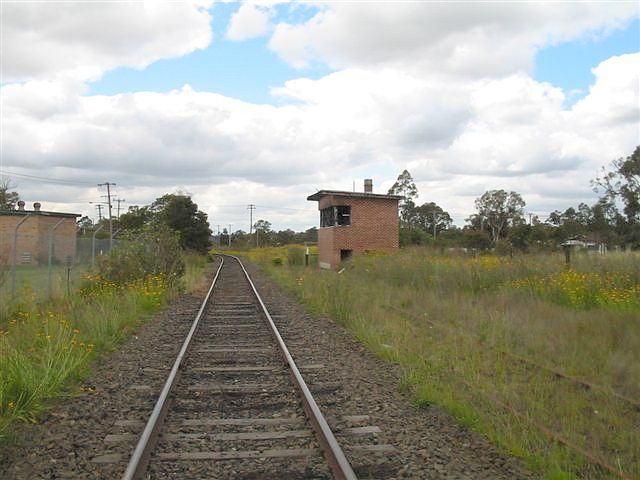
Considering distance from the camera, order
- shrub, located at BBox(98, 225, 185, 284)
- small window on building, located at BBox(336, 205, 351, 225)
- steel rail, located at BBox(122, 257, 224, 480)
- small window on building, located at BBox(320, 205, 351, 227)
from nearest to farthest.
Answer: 1. steel rail, located at BBox(122, 257, 224, 480)
2. shrub, located at BBox(98, 225, 185, 284)
3. small window on building, located at BBox(320, 205, 351, 227)
4. small window on building, located at BBox(336, 205, 351, 225)

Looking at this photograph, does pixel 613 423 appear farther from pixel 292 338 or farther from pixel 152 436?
pixel 292 338

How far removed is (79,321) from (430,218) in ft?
305

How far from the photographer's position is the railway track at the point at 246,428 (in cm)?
504

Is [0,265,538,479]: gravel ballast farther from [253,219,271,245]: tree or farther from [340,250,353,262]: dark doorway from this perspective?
[253,219,271,245]: tree

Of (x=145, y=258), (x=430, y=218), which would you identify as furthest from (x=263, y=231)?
(x=145, y=258)

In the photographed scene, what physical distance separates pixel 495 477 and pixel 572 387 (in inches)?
123

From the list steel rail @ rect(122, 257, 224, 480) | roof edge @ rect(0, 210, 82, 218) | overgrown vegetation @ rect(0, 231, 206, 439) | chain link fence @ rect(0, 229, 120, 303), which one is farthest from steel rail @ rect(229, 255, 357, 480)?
roof edge @ rect(0, 210, 82, 218)

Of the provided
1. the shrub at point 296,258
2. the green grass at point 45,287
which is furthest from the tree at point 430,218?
the green grass at point 45,287

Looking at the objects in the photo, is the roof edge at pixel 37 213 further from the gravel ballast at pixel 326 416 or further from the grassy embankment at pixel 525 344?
the gravel ballast at pixel 326 416

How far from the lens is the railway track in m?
5.04

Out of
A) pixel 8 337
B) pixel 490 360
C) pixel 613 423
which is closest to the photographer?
pixel 613 423

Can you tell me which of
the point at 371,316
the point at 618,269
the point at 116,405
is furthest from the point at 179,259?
→ the point at 116,405

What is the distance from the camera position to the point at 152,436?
564 centimetres

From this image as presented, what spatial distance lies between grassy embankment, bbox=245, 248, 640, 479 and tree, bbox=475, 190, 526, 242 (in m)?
70.6
